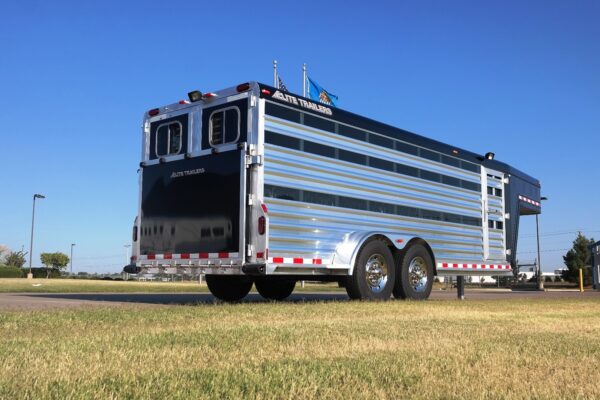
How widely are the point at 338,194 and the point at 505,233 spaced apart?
249 inches

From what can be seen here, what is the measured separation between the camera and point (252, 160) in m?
9.45

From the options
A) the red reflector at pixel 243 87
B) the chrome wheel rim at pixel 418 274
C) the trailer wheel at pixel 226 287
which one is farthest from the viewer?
the trailer wheel at pixel 226 287

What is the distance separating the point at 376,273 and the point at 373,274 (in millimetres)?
84

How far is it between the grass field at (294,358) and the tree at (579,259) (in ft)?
163

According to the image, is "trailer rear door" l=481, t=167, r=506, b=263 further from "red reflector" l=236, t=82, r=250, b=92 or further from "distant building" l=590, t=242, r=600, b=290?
"distant building" l=590, t=242, r=600, b=290

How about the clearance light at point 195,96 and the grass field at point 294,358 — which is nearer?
the grass field at point 294,358

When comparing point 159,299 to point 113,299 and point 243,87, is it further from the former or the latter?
point 243,87

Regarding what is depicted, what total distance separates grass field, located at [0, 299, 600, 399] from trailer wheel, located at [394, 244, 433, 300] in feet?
14.5

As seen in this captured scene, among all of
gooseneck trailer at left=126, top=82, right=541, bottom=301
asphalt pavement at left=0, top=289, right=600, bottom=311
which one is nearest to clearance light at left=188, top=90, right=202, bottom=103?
gooseneck trailer at left=126, top=82, right=541, bottom=301

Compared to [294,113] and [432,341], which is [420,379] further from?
[294,113]

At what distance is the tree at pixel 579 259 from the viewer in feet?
172

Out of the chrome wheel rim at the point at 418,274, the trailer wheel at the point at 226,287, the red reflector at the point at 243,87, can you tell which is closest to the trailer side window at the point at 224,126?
the red reflector at the point at 243,87

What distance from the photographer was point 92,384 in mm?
3387

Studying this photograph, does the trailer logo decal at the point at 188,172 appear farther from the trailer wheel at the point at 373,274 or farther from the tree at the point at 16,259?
the tree at the point at 16,259
